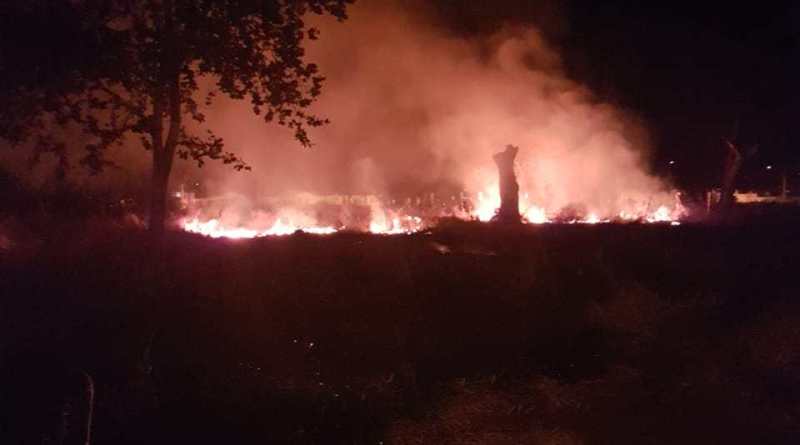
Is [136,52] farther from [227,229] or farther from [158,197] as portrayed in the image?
[227,229]

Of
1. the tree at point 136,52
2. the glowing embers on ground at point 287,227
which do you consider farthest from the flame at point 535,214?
the tree at point 136,52

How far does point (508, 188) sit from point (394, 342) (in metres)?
8.64

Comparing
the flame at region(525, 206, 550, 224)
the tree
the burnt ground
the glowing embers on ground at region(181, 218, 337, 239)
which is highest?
the tree

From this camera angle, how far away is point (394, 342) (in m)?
8.54

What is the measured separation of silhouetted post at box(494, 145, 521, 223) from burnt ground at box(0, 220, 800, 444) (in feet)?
12.8

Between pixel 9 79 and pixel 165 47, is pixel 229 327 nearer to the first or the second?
pixel 165 47

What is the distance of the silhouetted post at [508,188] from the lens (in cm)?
1625

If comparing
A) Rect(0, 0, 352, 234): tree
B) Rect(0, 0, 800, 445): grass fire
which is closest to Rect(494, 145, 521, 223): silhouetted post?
Rect(0, 0, 800, 445): grass fire

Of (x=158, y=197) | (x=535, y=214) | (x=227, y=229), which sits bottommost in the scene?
(x=227, y=229)

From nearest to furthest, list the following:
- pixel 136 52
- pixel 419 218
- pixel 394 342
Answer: pixel 394 342
pixel 136 52
pixel 419 218

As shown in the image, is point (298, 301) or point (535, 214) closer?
point (298, 301)

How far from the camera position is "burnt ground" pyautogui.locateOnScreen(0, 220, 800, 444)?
22.0ft

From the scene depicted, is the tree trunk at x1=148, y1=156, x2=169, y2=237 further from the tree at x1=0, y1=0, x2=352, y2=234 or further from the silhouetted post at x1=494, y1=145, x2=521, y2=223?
the silhouetted post at x1=494, y1=145, x2=521, y2=223

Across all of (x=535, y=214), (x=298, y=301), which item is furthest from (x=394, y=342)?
A: (x=535, y=214)
